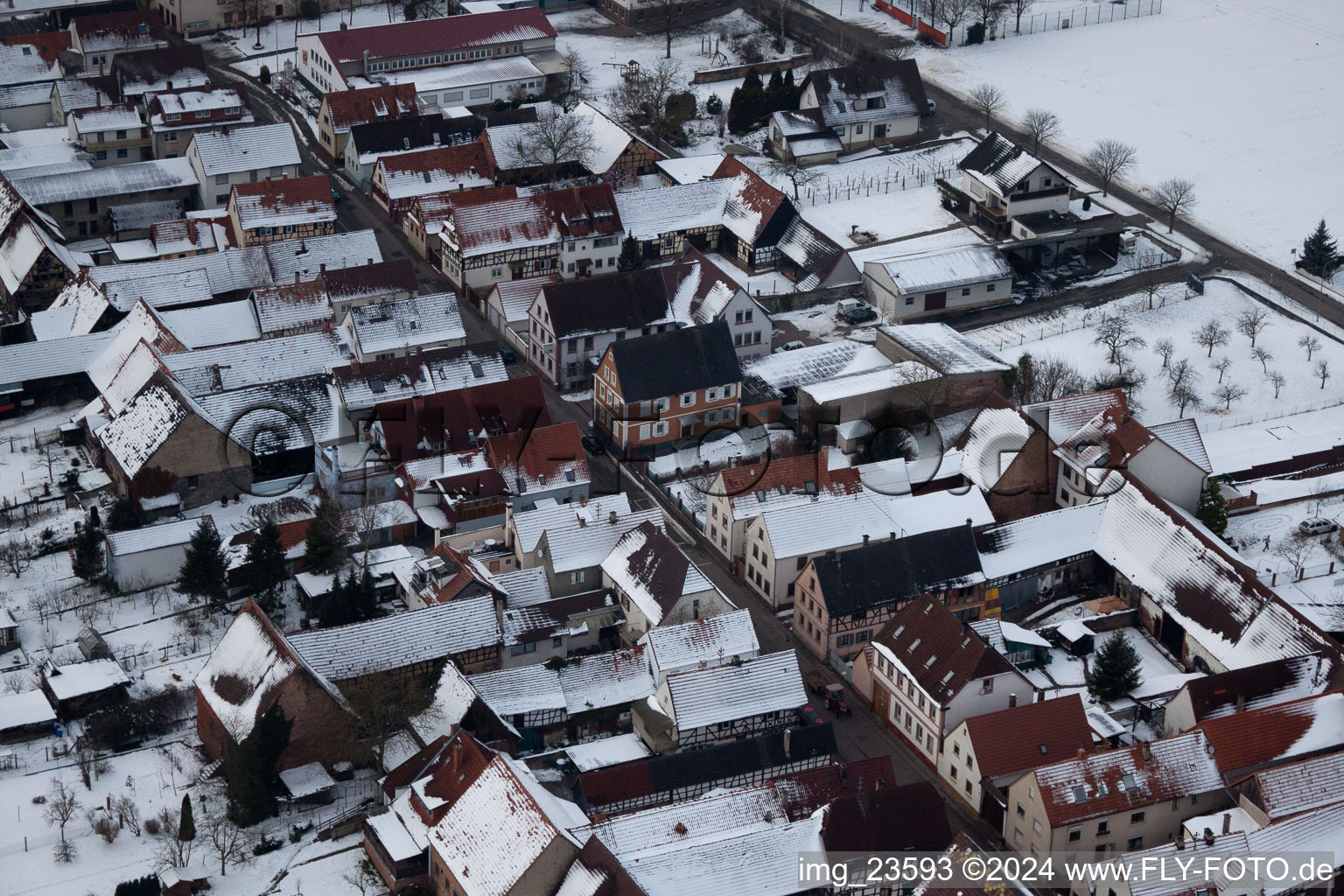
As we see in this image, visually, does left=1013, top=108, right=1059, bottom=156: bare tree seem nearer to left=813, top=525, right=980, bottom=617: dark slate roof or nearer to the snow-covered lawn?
the snow-covered lawn

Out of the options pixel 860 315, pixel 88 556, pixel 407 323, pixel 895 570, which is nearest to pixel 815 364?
pixel 860 315

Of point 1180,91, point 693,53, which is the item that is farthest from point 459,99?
point 1180,91

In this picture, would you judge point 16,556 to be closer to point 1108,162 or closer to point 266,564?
point 266,564

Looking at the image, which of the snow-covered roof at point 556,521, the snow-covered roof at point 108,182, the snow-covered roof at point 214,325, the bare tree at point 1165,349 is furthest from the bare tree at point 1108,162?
the snow-covered roof at point 108,182

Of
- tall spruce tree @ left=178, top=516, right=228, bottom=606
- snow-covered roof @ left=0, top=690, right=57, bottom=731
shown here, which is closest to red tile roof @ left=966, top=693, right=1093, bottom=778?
tall spruce tree @ left=178, top=516, right=228, bottom=606

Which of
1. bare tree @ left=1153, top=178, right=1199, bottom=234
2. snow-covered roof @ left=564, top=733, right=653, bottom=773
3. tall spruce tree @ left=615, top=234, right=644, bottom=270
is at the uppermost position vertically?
tall spruce tree @ left=615, top=234, right=644, bottom=270

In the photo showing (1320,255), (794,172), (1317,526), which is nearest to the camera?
(1317,526)

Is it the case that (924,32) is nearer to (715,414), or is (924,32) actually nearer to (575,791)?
(715,414)
